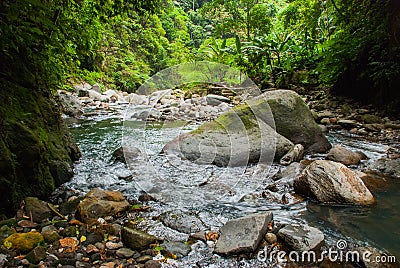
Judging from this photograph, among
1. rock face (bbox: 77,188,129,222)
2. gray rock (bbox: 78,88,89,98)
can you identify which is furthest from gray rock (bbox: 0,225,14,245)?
gray rock (bbox: 78,88,89,98)

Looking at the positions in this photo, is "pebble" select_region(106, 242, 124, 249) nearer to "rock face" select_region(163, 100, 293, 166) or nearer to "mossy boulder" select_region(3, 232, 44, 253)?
"mossy boulder" select_region(3, 232, 44, 253)

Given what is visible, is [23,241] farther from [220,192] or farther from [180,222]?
[220,192]

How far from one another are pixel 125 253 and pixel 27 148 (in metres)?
1.24

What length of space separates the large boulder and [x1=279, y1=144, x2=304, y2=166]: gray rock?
0.38m

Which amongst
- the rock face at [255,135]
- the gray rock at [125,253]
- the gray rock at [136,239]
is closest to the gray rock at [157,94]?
the rock face at [255,135]

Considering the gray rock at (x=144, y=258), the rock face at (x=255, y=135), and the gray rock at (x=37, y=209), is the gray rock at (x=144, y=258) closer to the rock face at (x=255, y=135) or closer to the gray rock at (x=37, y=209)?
the gray rock at (x=37, y=209)

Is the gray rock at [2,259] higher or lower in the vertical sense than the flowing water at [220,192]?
higher

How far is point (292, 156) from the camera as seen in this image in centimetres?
367

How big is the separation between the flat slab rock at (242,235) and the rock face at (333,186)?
28.8 inches

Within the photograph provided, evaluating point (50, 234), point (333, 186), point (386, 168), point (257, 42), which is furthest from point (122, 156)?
point (257, 42)

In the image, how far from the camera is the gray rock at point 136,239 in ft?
5.69

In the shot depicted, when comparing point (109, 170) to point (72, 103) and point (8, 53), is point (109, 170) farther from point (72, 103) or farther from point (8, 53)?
point (72, 103)

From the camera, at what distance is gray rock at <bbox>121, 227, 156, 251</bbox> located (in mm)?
1734

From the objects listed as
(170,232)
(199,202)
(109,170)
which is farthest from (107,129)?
(170,232)
